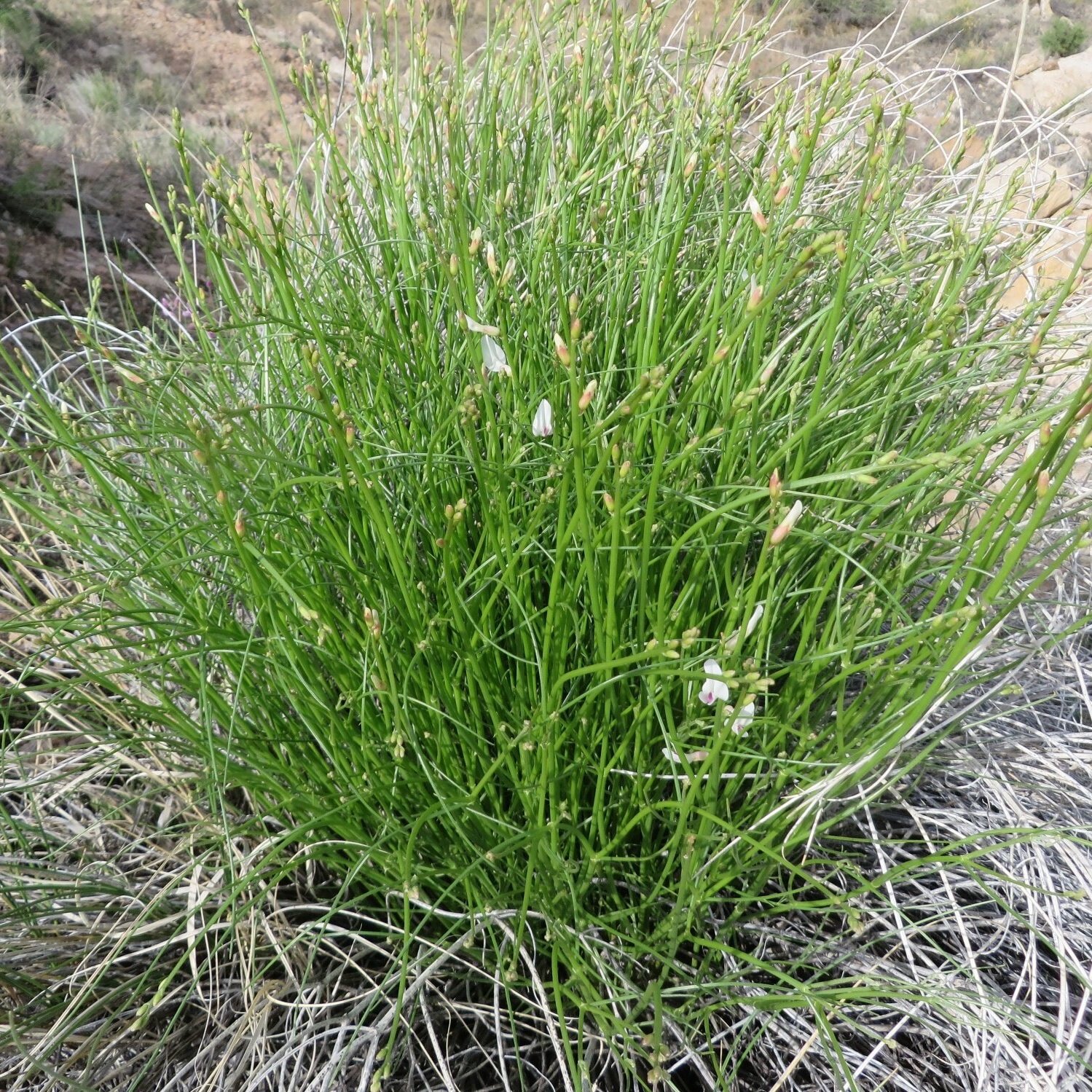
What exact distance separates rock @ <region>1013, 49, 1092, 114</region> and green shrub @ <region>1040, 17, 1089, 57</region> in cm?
242

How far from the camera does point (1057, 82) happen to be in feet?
17.2

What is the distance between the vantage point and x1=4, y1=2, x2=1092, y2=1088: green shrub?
89 cm

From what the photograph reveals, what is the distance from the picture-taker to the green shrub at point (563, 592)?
2.92 feet

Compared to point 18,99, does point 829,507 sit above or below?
above

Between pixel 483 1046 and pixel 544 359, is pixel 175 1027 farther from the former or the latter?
pixel 544 359

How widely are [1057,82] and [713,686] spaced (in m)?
6.17

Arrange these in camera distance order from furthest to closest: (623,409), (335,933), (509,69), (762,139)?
(509,69) < (762,139) < (335,933) < (623,409)

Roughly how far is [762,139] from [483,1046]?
143 centimetres

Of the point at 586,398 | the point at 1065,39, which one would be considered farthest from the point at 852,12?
the point at 586,398

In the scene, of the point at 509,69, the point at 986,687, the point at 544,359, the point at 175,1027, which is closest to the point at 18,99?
Result: the point at 509,69

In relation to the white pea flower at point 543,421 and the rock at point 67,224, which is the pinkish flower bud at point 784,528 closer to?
the white pea flower at point 543,421

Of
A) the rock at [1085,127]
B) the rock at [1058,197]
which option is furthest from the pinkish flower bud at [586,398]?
the rock at [1085,127]

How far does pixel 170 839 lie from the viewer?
130 centimetres

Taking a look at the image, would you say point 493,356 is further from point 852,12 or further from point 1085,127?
point 852,12
